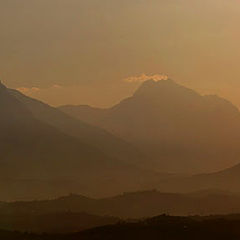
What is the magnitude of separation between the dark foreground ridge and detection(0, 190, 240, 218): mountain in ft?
162

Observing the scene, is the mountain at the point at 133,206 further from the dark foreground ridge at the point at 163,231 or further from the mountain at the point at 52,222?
the dark foreground ridge at the point at 163,231

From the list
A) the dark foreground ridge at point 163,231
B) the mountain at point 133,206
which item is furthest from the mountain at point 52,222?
the dark foreground ridge at point 163,231

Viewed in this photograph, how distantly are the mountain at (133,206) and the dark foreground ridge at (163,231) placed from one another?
49372 mm

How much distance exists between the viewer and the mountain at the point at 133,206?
4902 inches

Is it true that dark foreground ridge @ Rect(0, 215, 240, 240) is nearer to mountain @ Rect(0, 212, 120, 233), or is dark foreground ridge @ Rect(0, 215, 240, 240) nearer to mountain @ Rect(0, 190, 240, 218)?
mountain @ Rect(0, 212, 120, 233)

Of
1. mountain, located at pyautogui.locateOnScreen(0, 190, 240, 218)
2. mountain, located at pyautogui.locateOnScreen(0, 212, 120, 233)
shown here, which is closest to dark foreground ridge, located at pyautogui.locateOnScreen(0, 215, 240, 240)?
mountain, located at pyautogui.locateOnScreen(0, 212, 120, 233)

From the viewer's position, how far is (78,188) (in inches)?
7736

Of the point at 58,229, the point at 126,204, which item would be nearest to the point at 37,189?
the point at 126,204

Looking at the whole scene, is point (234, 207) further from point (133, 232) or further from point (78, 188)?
point (133, 232)

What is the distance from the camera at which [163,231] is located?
6444 centimetres

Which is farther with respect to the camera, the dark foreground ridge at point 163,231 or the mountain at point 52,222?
the mountain at point 52,222

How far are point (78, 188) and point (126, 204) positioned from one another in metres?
60.8

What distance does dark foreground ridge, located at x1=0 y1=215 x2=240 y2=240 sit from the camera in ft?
207

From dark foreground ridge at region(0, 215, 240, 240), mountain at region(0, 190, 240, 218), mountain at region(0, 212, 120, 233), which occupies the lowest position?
dark foreground ridge at region(0, 215, 240, 240)
